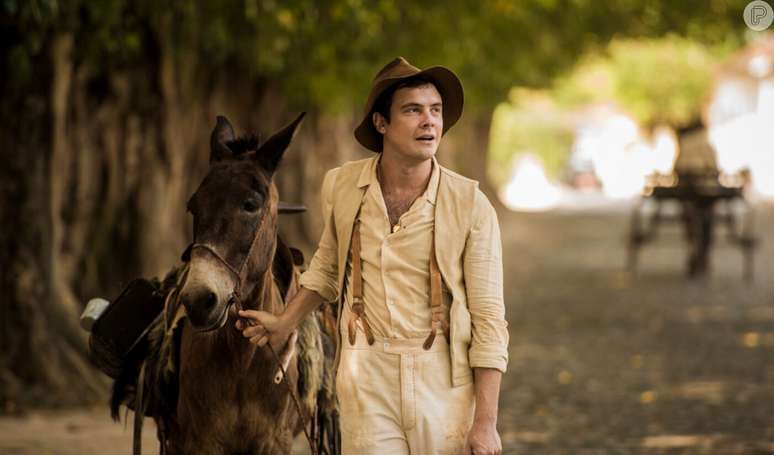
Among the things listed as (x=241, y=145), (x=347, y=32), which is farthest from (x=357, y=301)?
(x=347, y=32)

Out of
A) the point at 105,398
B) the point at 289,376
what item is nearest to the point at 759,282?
the point at 105,398

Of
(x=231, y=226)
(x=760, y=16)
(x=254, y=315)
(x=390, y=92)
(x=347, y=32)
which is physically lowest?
(x=254, y=315)

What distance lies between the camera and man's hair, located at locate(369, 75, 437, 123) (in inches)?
185

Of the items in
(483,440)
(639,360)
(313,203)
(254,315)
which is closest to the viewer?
(483,440)

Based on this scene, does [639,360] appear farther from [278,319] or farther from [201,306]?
[201,306]

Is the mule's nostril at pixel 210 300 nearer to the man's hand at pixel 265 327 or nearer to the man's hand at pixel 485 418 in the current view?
the man's hand at pixel 265 327

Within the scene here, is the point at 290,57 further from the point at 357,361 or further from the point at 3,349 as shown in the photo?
the point at 357,361

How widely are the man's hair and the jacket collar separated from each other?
0.50ft

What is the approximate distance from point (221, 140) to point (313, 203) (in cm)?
2095

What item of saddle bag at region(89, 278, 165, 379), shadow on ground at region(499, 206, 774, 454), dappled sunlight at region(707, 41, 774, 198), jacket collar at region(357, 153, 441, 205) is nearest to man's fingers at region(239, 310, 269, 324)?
jacket collar at region(357, 153, 441, 205)

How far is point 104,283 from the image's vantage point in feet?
46.1

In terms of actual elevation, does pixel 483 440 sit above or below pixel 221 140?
below

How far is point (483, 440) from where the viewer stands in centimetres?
446

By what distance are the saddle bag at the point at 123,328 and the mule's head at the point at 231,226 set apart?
3.78ft
